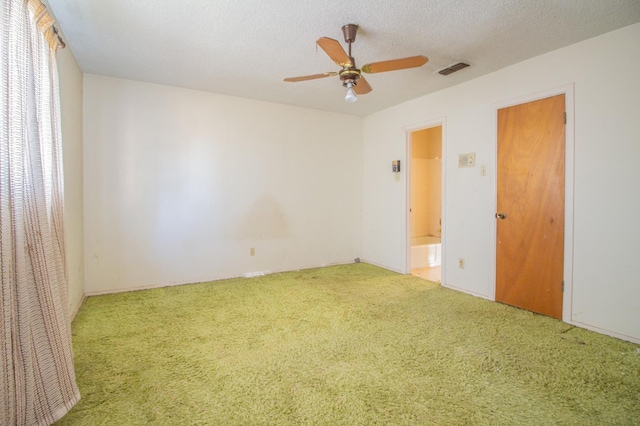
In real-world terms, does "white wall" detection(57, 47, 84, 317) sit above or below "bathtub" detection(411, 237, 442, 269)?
above

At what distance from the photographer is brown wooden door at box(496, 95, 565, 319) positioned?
2.69 metres

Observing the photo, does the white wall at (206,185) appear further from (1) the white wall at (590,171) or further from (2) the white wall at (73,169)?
(1) the white wall at (590,171)

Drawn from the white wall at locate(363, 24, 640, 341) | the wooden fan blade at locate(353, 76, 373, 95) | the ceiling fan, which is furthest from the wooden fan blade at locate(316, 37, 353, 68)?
the white wall at locate(363, 24, 640, 341)

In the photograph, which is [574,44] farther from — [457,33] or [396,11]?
[396,11]

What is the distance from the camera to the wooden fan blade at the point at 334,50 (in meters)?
1.94

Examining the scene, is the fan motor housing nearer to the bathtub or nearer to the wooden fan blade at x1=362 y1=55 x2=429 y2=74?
the wooden fan blade at x1=362 y1=55 x2=429 y2=74

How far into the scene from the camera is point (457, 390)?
5.60ft

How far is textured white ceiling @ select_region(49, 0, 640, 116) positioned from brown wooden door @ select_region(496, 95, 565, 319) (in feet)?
2.01

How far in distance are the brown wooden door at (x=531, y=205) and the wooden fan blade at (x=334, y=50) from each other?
1.90 m

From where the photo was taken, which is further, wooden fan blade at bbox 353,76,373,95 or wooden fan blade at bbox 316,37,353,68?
wooden fan blade at bbox 353,76,373,95

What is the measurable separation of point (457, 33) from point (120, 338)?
11.7ft

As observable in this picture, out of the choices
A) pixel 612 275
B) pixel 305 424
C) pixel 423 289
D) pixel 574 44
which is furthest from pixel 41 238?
pixel 574 44

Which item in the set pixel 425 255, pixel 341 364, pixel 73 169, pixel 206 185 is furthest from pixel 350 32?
pixel 425 255

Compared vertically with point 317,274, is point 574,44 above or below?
above
